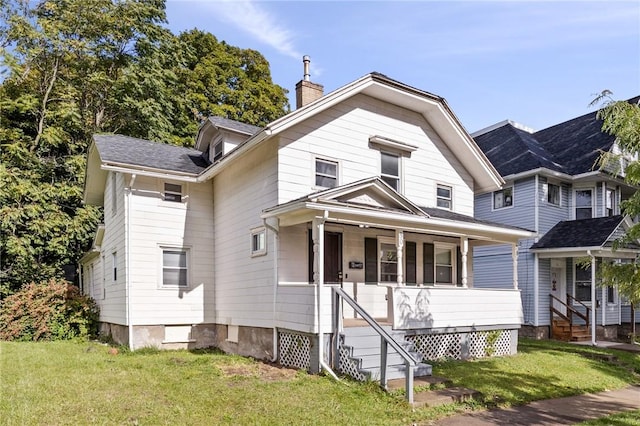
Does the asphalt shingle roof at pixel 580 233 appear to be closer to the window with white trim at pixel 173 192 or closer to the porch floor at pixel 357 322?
the porch floor at pixel 357 322

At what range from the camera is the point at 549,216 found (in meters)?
19.3

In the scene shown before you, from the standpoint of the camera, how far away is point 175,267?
13.9 metres

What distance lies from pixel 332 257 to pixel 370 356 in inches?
124

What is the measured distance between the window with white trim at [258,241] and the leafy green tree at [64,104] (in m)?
12.4

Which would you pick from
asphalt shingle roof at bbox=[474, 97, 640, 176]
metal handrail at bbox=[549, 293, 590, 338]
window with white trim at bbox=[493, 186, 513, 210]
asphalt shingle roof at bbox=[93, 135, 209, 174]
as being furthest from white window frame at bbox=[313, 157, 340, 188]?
metal handrail at bbox=[549, 293, 590, 338]

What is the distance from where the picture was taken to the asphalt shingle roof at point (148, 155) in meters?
13.4

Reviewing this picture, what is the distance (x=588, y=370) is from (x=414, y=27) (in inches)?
373

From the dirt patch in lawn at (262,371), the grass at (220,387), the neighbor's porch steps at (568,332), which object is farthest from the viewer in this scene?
the neighbor's porch steps at (568,332)

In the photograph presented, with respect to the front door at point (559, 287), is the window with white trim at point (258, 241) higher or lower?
higher

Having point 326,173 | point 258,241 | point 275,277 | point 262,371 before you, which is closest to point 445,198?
point 326,173

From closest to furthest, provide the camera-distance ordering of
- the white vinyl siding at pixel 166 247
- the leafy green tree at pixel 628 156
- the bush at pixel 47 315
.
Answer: the leafy green tree at pixel 628 156 → the white vinyl siding at pixel 166 247 → the bush at pixel 47 315

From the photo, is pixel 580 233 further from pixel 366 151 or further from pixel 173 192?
pixel 173 192

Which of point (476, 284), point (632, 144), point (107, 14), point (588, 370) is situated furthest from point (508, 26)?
point (107, 14)

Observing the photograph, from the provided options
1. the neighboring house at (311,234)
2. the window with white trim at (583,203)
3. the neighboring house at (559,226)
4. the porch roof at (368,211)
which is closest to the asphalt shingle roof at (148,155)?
the neighboring house at (311,234)
